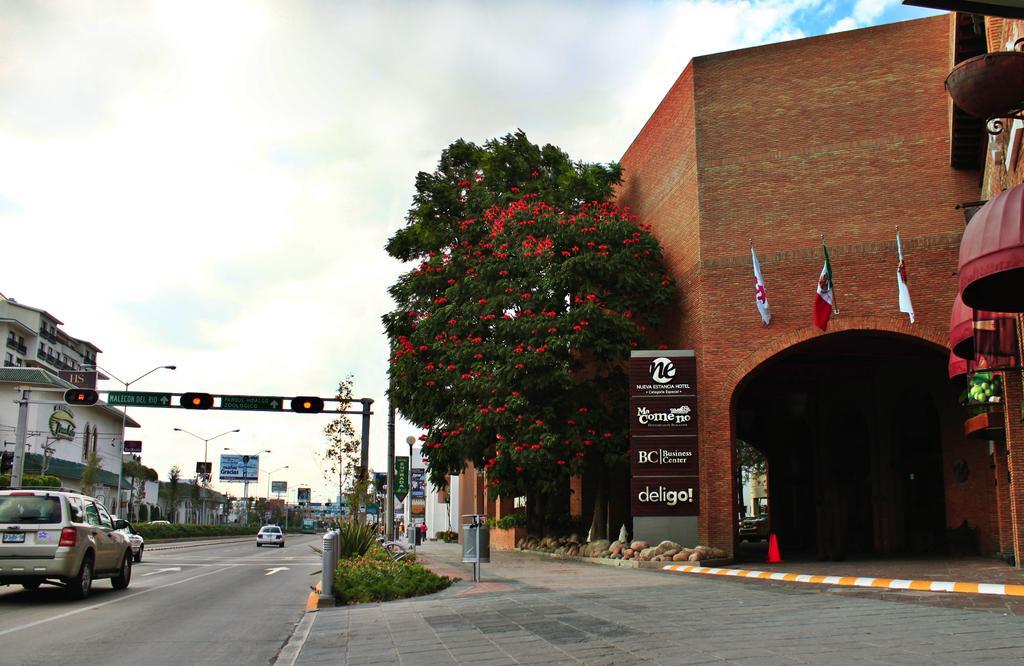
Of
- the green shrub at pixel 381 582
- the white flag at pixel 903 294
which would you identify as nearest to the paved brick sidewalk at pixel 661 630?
the green shrub at pixel 381 582

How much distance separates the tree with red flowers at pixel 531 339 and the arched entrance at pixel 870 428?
13.4 feet

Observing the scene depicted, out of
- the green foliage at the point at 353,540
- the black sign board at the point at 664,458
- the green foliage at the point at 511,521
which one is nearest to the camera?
the green foliage at the point at 353,540

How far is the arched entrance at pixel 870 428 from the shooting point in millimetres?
25359

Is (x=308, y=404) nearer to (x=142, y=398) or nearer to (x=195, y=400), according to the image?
(x=195, y=400)

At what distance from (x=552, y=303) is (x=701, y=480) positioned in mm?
6767

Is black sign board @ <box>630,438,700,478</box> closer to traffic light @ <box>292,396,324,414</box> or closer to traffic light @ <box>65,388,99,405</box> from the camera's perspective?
traffic light @ <box>292,396,324,414</box>

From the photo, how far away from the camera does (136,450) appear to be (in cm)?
8762

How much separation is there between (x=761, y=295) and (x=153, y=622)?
16240 mm

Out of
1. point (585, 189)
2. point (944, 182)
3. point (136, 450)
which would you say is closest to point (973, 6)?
point (944, 182)

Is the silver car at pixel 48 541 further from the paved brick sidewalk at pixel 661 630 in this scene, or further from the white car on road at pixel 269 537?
the white car on road at pixel 269 537

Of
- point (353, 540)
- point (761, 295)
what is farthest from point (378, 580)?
point (761, 295)

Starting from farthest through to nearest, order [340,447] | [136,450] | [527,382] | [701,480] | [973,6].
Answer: [136,450] → [340,447] → [527,382] → [701,480] → [973,6]

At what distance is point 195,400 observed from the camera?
110 feet

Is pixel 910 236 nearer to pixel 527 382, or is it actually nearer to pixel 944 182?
pixel 944 182
